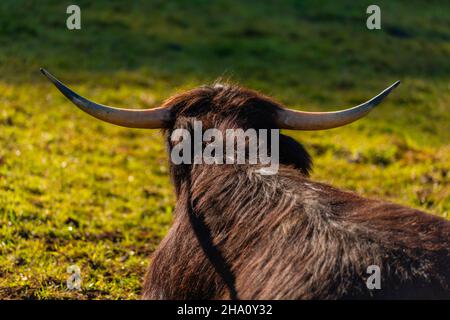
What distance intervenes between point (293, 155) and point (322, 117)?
0.36 m

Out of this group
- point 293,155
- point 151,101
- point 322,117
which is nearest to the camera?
point 322,117

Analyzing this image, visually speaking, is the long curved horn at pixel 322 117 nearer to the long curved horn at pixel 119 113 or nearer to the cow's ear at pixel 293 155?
the cow's ear at pixel 293 155

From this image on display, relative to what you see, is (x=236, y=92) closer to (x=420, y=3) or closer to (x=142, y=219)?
(x=142, y=219)

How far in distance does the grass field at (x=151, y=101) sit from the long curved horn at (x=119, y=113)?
23.5 inches

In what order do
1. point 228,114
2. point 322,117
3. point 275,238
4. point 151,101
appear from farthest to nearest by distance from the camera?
point 151,101
point 322,117
point 228,114
point 275,238

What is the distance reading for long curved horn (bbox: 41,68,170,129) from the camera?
5.36m

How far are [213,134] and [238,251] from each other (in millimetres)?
1022

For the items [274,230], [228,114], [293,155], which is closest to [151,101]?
[293,155]

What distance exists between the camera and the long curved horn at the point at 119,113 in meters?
5.36

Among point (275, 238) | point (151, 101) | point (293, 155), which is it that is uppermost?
point (151, 101)

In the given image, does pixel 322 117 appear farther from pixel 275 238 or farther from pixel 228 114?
pixel 275 238

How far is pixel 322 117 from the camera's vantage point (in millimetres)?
5520

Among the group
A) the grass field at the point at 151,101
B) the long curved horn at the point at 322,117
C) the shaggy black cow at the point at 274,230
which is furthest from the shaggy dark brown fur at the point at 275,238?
the grass field at the point at 151,101
